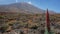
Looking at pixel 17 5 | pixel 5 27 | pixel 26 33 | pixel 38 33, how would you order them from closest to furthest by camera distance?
pixel 38 33 → pixel 26 33 → pixel 5 27 → pixel 17 5

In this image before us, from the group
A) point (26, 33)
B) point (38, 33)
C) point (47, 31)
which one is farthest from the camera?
point (26, 33)

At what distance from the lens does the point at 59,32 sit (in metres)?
11.8

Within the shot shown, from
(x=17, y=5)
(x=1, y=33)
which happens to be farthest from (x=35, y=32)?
(x=17, y=5)

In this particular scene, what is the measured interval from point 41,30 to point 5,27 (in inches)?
171

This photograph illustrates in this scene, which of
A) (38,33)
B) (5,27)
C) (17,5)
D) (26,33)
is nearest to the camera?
(38,33)

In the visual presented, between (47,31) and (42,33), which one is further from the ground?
(47,31)

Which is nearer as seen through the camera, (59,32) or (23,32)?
(59,32)

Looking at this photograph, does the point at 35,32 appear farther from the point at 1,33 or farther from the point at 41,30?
the point at 1,33

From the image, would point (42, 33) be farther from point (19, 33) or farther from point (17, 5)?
point (17, 5)

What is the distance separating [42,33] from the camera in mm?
11609

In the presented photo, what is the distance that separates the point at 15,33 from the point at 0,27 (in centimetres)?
355

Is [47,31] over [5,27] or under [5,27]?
over

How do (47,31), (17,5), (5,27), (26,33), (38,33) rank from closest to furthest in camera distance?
(47,31) < (38,33) < (26,33) < (5,27) < (17,5)

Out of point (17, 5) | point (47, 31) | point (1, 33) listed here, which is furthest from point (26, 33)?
point (17, 5)
